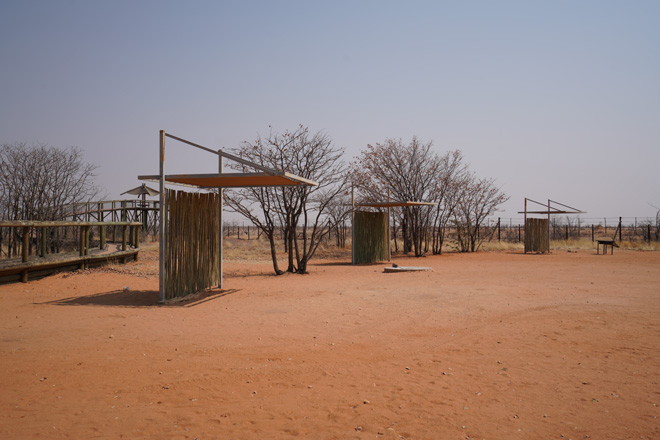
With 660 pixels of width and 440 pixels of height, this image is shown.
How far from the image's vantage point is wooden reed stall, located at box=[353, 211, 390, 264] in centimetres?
1733

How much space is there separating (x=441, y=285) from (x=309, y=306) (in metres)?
3.56

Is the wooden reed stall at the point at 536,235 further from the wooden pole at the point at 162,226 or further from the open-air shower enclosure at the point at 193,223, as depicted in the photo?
the wooden pole at the point at 162,226

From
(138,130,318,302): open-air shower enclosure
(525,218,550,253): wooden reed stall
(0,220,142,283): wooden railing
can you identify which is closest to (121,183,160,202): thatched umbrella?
(0,220,142,283): wooden railing

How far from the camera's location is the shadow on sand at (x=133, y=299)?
7.97 metres

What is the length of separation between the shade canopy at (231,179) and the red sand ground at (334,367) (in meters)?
2.15

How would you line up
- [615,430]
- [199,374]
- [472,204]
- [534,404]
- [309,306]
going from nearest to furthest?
[615,430] → [534,404] → [199,374] → [309,306] → [472,204]

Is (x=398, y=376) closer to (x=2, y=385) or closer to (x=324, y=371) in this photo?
(x=324, y=371)

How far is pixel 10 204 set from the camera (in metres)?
16.5

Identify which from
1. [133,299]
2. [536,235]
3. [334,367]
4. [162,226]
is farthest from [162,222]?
[536,235]

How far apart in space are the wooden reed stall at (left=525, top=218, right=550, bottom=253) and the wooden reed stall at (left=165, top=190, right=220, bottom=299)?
56.3 feet

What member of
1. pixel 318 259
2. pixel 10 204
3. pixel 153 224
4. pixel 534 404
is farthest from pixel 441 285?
pixel 153 224

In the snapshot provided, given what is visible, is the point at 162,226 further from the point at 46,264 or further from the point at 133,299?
the point at 46,264

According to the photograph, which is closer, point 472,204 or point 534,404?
point 534,404

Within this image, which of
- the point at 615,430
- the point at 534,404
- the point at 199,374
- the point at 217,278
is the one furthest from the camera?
the point at 217,278
